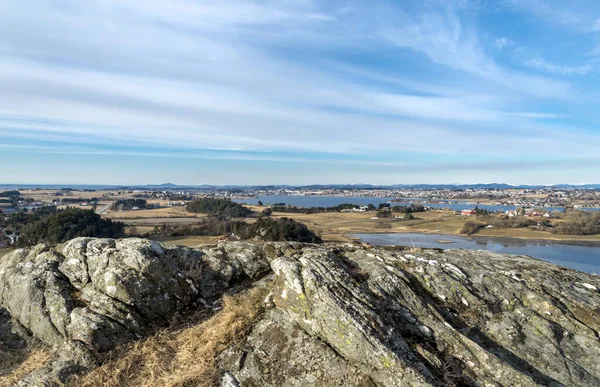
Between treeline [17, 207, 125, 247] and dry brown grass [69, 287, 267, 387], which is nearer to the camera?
dry brown grass [69, 287, 267, 387]

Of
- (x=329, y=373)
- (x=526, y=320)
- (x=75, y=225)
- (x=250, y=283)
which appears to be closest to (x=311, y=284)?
(x=329, y=373)

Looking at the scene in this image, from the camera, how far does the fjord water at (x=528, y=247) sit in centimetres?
5931

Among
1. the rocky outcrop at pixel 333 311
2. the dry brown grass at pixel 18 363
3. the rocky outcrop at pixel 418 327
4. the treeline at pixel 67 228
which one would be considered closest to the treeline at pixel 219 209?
the treeline at pixel 67 228

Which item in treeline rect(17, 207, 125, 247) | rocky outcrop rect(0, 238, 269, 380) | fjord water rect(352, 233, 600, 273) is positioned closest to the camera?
rocky outcrop rect(0, 238, 269, 380)

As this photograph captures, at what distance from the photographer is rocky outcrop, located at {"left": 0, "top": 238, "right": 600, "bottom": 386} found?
21.1 ft

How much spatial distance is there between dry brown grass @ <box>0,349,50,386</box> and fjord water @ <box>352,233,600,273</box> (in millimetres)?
49967

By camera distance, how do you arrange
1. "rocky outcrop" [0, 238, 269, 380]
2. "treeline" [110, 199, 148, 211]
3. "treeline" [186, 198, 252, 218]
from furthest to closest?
"treeline" [110, 199, 148, 211]
"treeline" [186, 198, 252, 218]
"rocky outcrop" [0, 238, 269, 380]

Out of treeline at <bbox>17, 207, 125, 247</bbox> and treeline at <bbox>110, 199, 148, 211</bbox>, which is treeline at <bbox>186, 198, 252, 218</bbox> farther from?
treeline at <bbox>17, 207, 125, 247</bbox>

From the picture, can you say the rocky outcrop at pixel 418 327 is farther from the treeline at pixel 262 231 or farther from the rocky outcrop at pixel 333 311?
the treeline at pixel 262 231

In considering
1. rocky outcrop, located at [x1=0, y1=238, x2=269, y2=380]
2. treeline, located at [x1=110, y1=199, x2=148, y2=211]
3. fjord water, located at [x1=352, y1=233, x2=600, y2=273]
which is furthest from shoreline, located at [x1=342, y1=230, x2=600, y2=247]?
treeline, located at [x1=110, y1=199, x2=148, y2=211]

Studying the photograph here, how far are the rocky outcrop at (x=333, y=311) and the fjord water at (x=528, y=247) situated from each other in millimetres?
45916

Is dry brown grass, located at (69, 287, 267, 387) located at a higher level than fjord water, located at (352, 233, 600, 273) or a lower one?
higher

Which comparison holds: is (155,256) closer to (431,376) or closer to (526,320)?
(431,376)

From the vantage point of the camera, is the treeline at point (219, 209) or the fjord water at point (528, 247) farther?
the treeline at point (219, 209)
